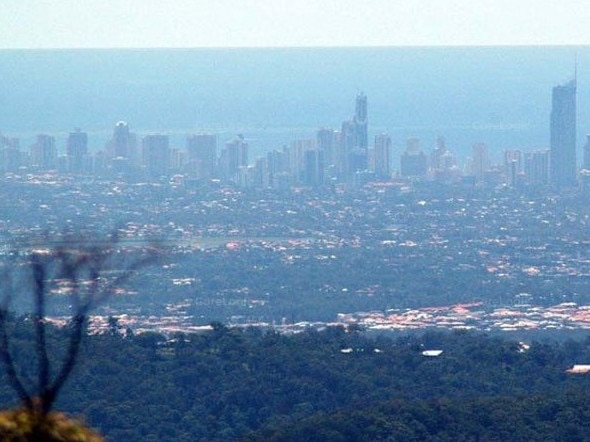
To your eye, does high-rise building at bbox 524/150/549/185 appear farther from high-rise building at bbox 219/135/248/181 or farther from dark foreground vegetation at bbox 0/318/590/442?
dark foreground vegetation at bbox 0/318/590/442

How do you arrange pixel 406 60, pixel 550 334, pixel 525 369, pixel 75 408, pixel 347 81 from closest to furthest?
pixel 75 408 → pixel 525 369 → pixel 550 334 → pixel 347 81 → pixel 406 60

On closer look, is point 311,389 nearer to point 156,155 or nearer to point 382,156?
point 156,155

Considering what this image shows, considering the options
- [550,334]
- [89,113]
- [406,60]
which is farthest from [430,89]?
[550,334]

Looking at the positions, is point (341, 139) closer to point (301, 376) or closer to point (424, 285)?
point (424, 285)

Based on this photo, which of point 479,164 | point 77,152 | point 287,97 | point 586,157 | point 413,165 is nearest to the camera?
point 77,152

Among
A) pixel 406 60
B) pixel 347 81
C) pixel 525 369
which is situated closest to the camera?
pixel 525 369

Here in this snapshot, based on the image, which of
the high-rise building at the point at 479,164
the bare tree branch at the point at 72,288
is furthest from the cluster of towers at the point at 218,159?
the bare tree branch at the point at 72,288

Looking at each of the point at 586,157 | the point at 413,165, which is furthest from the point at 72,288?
the point at 586,157
